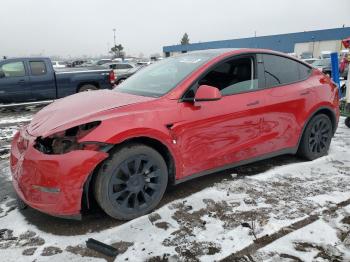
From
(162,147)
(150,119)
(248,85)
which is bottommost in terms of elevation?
(162,147)

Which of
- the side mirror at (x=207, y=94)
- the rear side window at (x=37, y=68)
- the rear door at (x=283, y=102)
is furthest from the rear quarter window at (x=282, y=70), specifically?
the rear side window at (x=37, y=68)

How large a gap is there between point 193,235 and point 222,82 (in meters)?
1.74

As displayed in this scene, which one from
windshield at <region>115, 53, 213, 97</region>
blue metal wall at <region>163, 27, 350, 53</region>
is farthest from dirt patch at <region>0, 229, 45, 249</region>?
blue metal wall at <region>163, 27, 350, 53</region>

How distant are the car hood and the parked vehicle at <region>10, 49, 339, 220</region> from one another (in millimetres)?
14

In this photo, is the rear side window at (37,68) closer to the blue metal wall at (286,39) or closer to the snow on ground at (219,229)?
the snow on ground at (219,229)

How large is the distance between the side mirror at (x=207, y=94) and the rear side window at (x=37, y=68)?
841cm

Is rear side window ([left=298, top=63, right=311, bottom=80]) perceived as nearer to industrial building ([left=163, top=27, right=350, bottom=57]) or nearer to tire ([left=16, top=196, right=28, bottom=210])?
tire ([left=16, top=196, right=28, bottom=210])

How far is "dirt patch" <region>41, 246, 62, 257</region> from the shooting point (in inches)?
112

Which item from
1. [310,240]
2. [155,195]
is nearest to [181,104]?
[155,195]

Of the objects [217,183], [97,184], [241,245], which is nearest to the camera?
[241,245]

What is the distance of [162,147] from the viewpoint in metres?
3.52

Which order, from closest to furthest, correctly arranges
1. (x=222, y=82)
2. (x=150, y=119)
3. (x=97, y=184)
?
(x=97, y=184)
(x=150, y=119)
(x=222, y=82)

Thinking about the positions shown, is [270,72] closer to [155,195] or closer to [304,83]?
[304,83]

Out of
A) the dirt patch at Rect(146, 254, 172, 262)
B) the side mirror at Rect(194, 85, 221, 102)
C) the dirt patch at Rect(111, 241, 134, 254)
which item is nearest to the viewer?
the dirt patch at Rect(146, 254, 172, 262)
